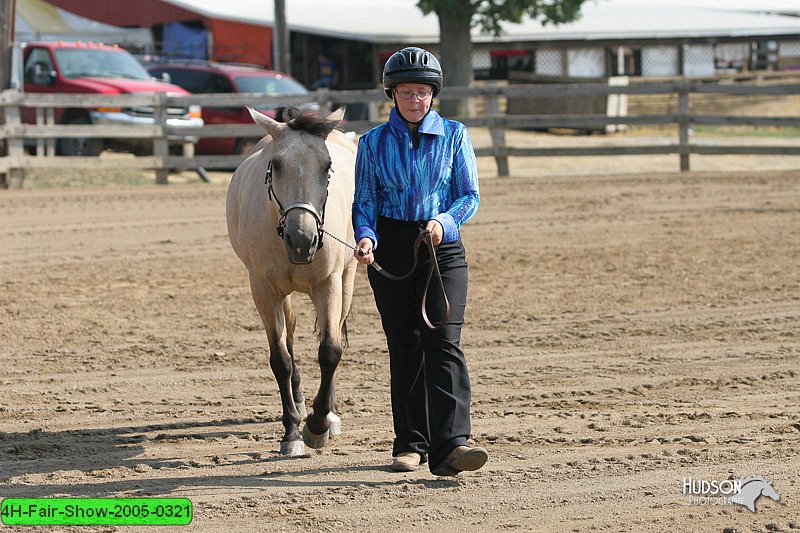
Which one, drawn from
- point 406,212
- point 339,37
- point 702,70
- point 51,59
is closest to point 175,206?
point 51,59

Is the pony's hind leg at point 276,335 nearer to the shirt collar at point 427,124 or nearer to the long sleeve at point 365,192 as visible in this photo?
the long sleeve at point 365,192

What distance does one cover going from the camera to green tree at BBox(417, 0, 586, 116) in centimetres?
2802

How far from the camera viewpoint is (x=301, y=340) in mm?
8062

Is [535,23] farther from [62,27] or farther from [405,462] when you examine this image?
[405,462]

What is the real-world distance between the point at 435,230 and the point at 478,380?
2282 millimetres

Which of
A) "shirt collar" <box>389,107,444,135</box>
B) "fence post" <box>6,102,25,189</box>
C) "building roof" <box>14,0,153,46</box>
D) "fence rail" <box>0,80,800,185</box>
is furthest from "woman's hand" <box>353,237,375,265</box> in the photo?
"building roof" <box>14,0,153,46</box>

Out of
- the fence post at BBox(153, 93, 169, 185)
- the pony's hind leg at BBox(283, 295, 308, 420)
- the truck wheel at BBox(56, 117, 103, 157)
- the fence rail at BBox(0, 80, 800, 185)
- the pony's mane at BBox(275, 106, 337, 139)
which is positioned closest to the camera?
the pony's mane at BBox(275, 106, 337, 139)

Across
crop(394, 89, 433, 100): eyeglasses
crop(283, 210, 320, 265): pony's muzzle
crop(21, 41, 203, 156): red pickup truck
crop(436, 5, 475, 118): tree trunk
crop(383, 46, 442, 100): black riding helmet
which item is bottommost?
crop(283, 210, 320, 265): pony's muzzle

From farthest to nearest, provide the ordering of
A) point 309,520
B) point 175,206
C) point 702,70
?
1. point 702,70
2. point 175,206
3. point 309,520

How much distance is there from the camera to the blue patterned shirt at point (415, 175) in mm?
4930

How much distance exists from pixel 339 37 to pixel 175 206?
2161cm

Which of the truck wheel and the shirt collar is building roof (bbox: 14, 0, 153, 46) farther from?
the shirt collar

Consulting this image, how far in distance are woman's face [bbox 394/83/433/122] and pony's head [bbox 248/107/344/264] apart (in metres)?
0.45

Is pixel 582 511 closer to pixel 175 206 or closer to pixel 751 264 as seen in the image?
pixel 751 264
